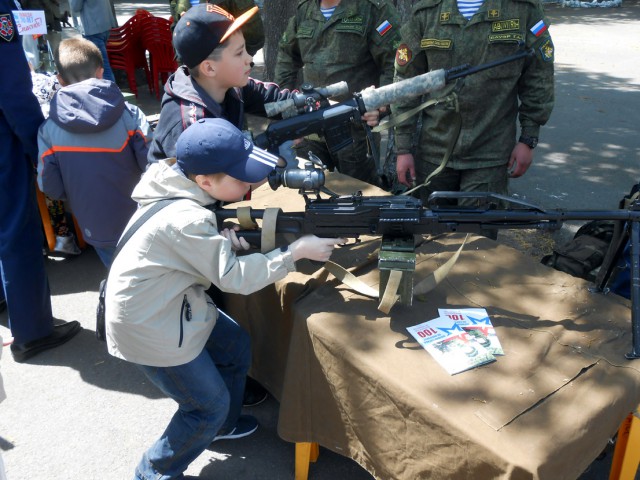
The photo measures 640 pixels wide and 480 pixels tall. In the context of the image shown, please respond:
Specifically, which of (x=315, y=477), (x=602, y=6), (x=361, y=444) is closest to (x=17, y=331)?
(x=315, y=477)

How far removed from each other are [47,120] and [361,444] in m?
2.39

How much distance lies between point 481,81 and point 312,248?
5.70 ft

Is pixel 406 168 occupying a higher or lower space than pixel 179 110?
lower

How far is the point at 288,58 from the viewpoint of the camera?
4453 mm

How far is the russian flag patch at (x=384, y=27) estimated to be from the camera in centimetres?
403

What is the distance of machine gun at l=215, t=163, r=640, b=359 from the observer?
215cm

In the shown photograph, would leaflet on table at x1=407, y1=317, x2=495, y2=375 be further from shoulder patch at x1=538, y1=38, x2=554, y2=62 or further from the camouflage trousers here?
shoulder patch at x1=538, y1=38, x2=554, y2=62

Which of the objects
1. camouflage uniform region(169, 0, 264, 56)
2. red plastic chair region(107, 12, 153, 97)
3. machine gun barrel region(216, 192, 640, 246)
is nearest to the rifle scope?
machine gun barrel region(216, 192, 640, 246)

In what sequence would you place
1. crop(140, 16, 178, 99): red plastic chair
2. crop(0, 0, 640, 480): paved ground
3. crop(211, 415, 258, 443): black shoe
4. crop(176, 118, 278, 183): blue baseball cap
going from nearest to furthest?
crop(176, 118, 278, 183): blue baseball cap → crop(0, 0, 640, 480): paved ground → crop(211, 415, 258, 443): black shoe → crop(140, 16, 178, 99): red plastic chair

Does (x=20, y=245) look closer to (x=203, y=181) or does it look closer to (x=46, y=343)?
(x=46, y=343)

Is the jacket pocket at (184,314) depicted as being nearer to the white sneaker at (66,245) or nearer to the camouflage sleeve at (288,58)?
the camouflage sleeve at (288,58)

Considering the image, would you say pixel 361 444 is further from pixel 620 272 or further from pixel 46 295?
pixel 46 295

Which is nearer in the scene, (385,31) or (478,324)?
(478,324)

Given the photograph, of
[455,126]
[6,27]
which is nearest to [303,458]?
[455,126]
